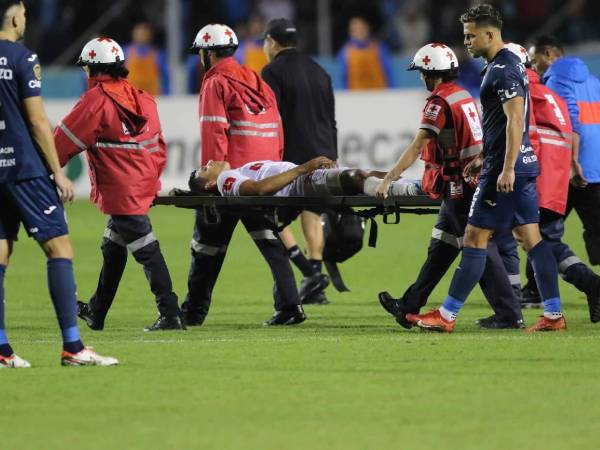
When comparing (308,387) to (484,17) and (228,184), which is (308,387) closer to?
(484,17)

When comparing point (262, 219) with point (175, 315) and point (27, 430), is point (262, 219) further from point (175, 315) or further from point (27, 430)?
point (27, 430)

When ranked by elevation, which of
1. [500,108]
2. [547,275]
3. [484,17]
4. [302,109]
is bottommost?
[547,275]

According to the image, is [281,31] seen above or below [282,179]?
above

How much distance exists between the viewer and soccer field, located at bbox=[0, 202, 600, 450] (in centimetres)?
681

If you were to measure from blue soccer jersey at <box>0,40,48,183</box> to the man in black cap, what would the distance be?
502 centimetres

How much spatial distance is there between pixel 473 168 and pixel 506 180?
2.36 feet

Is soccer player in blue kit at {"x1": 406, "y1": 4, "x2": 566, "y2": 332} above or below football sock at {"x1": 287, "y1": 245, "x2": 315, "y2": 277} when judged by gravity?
above

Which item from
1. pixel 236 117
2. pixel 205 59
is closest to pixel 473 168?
pixel 236 117

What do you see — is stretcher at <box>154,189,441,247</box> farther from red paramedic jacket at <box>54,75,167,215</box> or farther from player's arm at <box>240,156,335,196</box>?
red paramedic jacket at <box>54,75,167,215</box>

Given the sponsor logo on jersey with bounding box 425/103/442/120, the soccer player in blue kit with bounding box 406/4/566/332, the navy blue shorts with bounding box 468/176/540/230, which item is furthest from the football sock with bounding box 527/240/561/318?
the sponsor logo on jersey with bounding box 425/103/442/120

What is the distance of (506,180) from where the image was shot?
9492mm

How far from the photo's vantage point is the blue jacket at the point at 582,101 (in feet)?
39.1

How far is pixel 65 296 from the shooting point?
8.55m

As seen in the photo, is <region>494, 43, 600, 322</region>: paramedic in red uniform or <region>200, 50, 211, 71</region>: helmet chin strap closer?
<region>494, 43, 600, 322</region>: paramedic in red uniform
